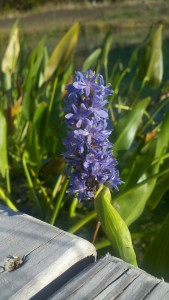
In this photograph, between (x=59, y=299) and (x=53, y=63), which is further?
(x=53, y=63)

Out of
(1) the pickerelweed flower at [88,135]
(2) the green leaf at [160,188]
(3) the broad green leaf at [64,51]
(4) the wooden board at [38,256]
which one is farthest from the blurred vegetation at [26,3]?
(4) the wooden board at [38,256]

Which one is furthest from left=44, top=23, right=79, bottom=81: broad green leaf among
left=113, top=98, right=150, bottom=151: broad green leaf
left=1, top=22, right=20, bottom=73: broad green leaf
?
left=113, top=98, right=150, bottom=151: broad green leaf

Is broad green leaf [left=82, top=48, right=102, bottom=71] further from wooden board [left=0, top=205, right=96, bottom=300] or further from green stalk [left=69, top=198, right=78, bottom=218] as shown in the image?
wooden board [left=0, top=205, right=96, bottom=300]

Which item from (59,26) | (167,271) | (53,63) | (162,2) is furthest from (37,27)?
(167,271)

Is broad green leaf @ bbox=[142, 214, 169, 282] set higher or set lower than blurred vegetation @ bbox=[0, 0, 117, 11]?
lower

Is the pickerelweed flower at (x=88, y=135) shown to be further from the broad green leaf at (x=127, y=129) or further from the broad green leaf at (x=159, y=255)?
the broad green leaf at (x=127, y=129)

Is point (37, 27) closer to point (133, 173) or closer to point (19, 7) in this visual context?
point (19, 7)
